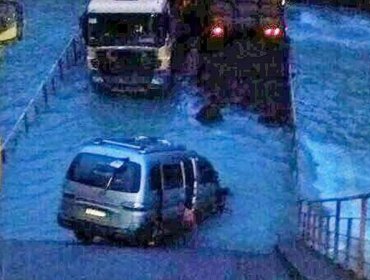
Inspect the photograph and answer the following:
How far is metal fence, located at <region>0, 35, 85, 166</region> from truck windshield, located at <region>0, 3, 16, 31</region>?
9306mm

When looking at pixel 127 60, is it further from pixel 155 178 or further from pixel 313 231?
pixel 313 231

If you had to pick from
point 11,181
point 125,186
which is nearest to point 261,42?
point 11,181

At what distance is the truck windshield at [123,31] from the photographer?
3234cm

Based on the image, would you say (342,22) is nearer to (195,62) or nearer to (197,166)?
(195,62)

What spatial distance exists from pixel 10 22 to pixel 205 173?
529cm

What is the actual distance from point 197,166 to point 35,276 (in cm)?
811

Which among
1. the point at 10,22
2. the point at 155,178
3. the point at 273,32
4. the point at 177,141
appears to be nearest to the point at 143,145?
the point at 155,178

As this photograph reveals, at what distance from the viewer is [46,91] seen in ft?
113

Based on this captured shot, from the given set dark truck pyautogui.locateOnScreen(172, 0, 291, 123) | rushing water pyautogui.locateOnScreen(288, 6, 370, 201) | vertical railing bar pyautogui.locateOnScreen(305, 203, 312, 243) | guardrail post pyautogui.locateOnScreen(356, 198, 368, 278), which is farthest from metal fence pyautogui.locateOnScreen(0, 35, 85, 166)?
guardrail post pyautogui.locateOnScreen(356, 198, 368, 278)

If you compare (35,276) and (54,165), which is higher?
(35,276)

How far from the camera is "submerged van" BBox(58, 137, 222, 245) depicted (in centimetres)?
1716

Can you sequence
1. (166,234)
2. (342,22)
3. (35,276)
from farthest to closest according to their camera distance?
(342,22) < (166,234) < (35,276)

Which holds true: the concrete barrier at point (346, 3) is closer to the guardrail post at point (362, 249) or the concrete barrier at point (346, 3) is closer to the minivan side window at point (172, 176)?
the minivan side window at point (172, 176)

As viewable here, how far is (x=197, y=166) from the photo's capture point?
1970cm
